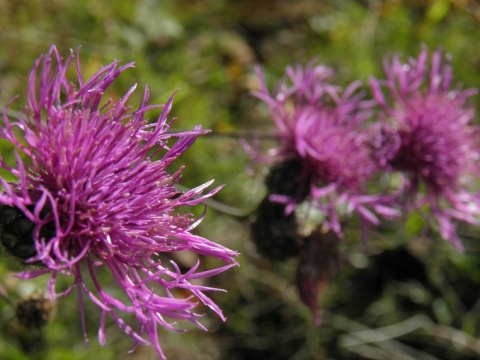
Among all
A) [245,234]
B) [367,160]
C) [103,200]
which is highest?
[103,200]

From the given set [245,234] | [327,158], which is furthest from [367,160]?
[245,234]

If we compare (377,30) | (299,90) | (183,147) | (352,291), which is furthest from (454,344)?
(183,147)

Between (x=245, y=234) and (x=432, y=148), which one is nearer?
(x=432, y=148)

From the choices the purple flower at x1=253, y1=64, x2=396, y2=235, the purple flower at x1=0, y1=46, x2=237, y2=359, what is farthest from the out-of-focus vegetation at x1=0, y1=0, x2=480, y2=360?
the purple flower at x1=0, y1=46, x2=237, y2=359

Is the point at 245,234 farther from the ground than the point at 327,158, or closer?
closer

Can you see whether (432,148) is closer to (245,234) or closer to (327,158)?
(327,158)

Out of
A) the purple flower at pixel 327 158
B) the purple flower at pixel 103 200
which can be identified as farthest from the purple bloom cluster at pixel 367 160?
the purple flower at pixel 103 200

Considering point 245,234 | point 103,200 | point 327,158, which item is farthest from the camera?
point 245,234
